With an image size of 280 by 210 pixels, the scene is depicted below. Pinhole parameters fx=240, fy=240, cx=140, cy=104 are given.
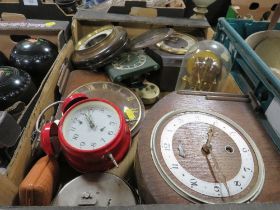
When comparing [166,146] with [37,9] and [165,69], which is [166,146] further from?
[37,9]

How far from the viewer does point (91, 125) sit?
652 mm

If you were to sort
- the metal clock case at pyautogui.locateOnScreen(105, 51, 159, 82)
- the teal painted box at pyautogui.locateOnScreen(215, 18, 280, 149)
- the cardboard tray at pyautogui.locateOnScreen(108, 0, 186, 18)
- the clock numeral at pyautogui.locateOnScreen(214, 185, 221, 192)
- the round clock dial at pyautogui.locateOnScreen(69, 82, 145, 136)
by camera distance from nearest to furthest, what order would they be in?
the clock numeral at pyautogui.locateOnScreen(214, 185, 221, 192) → the teal painted box at pyautogui.locateOnScreen(215, 18, 280, 149) → the round clock dial at pyautogui.locateOnScreen(69, 82, 145, 136) → the metal clock case at pyautogui.locateOnScreen(105, 51, 159, 82) → the cardboard tray at pyautogui.locateOnScreen(108, 0, 186, 18)

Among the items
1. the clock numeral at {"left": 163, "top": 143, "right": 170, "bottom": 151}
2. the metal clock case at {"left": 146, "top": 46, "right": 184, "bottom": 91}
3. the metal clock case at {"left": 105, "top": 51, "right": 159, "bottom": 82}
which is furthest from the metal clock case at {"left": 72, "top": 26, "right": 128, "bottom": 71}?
the clock numeral at {"left": 163, "top": 143, "right": 170, "bottom": 151}

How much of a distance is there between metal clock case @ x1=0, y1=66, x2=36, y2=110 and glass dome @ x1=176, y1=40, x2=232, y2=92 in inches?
22.2

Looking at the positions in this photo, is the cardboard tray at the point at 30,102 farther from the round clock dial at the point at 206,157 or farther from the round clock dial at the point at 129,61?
the round clock dial at the point at 206,157

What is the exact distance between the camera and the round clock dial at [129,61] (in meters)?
0.91

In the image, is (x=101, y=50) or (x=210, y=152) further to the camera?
(x=101, y=50)

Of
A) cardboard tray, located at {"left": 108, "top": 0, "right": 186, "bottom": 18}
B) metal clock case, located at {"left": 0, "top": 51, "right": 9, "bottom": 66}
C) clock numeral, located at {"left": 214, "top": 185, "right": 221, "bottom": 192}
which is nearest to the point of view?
clock numeral, located at {"left": 214, "top": 185, "right": 221, "bottom": 192}

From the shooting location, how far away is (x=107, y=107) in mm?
702

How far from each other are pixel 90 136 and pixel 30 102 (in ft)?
0.88

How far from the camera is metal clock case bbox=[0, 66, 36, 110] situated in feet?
2.58

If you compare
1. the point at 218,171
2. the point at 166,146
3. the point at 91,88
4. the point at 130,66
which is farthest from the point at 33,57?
the point at 218,171

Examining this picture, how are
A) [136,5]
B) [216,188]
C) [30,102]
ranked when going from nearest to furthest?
Result: [216,188], [30,102], [136,5]

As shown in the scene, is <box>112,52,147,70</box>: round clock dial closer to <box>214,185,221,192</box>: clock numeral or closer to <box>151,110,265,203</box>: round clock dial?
<box>151,110,265,203</box>: round clock dial
